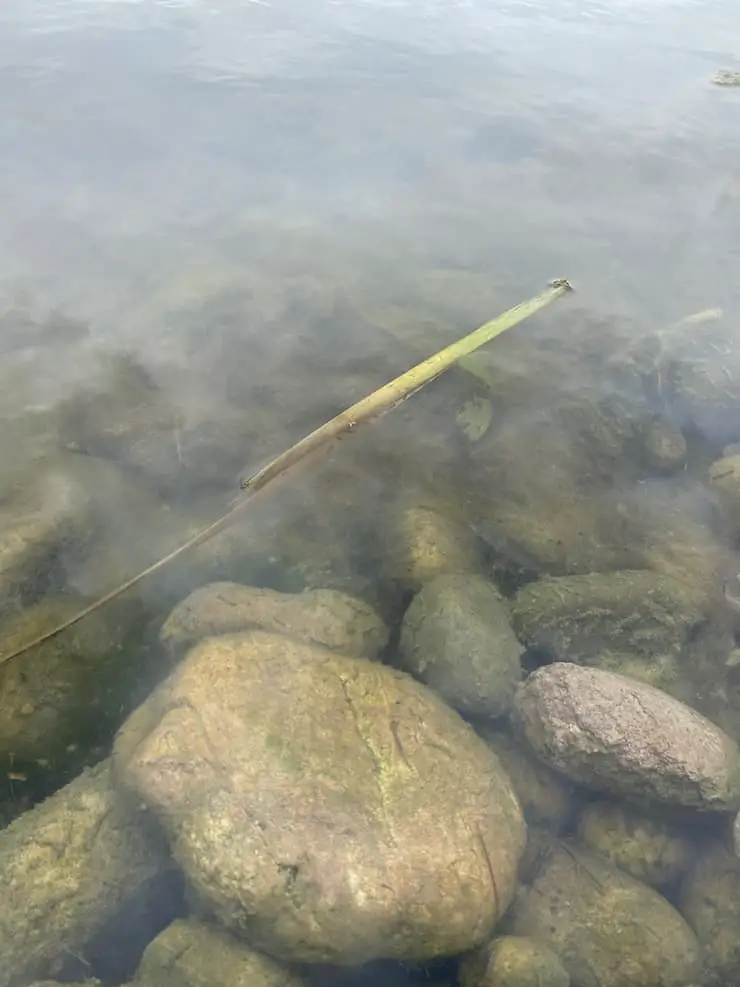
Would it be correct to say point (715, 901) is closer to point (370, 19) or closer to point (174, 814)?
point (174, 814)

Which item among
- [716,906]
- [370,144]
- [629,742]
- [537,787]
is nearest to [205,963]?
[537,787]

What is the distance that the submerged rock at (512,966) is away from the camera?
13.2ft

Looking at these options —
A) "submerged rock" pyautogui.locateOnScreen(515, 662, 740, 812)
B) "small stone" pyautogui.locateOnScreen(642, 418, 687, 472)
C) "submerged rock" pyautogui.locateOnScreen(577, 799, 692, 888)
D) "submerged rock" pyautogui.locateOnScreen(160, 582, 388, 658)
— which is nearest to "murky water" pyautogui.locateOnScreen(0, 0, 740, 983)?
"small stone" pyautogui.locateOnScreen(642, 418, 687, 472)

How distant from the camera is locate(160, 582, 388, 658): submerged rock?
5090 millimetres

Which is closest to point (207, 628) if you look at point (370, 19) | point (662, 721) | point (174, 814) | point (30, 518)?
point (174, 814)

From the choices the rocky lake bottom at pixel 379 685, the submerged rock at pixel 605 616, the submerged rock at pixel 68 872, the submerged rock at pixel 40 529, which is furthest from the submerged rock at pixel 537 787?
the submerged rock at pixel 40 529

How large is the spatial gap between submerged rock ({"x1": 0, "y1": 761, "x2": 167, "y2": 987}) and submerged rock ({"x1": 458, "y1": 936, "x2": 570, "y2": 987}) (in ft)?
5.53

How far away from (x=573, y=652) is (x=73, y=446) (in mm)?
4010

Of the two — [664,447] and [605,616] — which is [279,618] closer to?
[605,616]

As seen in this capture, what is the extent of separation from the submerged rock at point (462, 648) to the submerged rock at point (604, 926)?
1.00 m

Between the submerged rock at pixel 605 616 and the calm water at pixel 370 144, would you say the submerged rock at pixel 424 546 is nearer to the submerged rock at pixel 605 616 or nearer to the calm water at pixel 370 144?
the submerged rock at pixel 605 616

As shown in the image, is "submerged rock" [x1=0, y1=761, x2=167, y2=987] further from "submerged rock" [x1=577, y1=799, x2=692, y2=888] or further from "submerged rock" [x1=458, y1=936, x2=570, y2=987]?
"submerged rock" [x1=577, y1=799, x2=692, y2=888]

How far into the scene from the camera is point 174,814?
418cm

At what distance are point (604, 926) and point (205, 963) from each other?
212 centimetres
